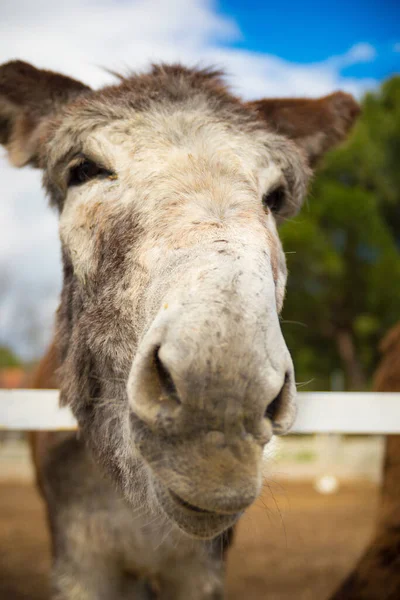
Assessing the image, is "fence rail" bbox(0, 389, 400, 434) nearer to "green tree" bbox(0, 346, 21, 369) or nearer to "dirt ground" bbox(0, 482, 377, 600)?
"dirt ground" bbox(0, 482, 377, 600)

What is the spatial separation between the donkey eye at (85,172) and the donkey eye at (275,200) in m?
0.73

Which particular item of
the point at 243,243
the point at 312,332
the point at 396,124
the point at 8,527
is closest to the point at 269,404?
the point at 243,243

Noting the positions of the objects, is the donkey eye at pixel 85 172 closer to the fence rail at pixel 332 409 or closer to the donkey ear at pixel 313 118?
the donkey ear at pixel 313 118

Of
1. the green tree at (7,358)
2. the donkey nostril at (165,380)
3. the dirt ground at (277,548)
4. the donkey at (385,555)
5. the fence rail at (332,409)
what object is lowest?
the green tree at (7,358)

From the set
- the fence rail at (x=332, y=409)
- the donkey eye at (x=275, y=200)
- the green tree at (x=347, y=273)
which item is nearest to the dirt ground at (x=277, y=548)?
the fence rail at (x=332, y=409)

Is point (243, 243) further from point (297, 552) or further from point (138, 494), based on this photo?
point (297, 552)

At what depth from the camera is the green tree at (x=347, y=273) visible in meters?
19.2

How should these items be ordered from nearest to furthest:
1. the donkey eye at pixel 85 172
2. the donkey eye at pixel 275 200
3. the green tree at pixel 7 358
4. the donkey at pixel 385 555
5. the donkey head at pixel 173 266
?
the donkey head at pixel 173 266 < the donkey eye at pixel 85 172 < the donkey eye at pixel 275 200 < the donkey at pixel 385 555 < the green tree at pixel 7 358

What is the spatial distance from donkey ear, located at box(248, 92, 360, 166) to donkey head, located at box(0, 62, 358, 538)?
10mm

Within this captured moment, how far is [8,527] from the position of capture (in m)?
7.27

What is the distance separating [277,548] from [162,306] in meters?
5.82

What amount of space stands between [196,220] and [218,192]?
21 centimetres

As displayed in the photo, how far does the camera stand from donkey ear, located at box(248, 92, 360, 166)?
3086 mm

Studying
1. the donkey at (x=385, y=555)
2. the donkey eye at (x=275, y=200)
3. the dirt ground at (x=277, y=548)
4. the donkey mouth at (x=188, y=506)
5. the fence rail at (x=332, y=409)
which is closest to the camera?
the donkey mouth at (x=188, y=506)
